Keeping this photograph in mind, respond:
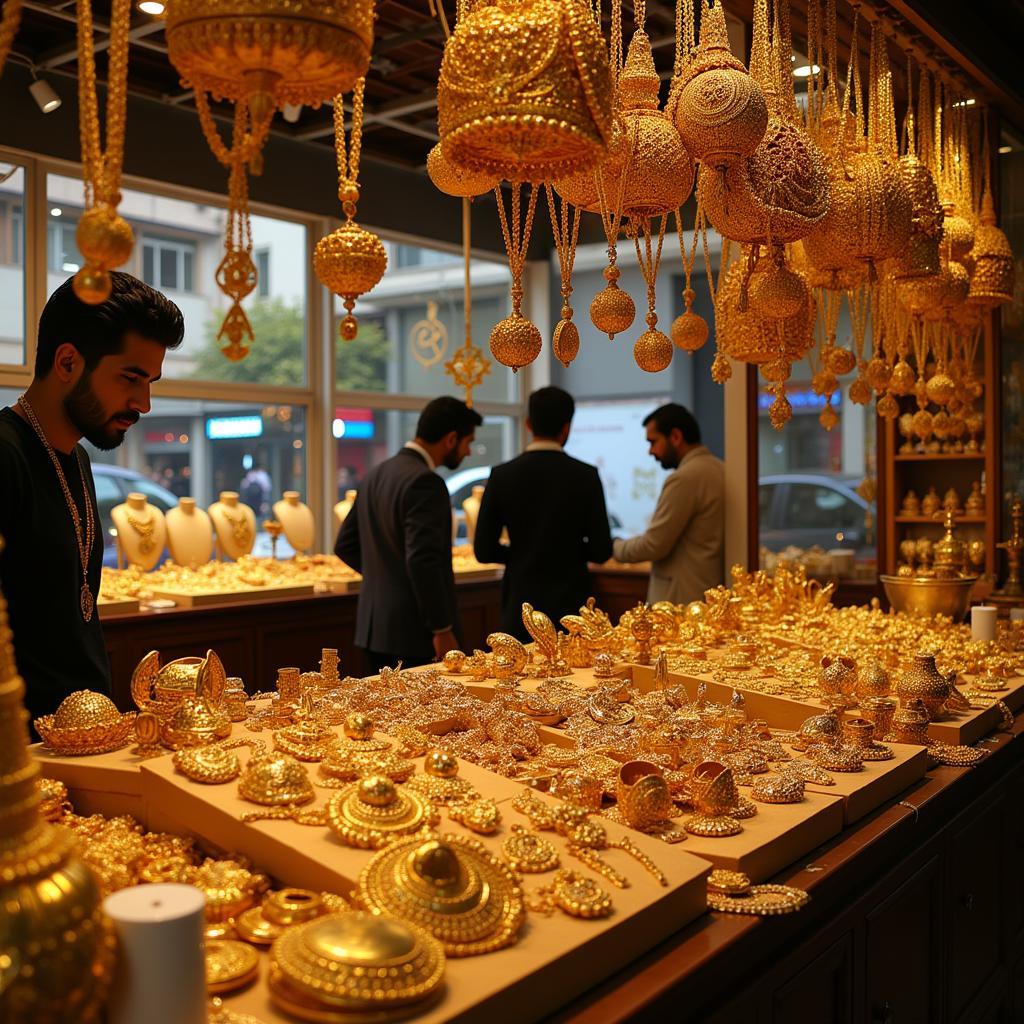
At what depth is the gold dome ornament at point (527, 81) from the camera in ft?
4.71

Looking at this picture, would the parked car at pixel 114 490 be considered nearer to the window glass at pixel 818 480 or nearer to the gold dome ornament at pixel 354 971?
the window glass at pixel 818 480

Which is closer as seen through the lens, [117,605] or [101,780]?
[101,780]

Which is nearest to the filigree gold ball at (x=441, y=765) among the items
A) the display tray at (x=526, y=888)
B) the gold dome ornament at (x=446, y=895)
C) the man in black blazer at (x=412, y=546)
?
the display tray at (x=526, y=888)

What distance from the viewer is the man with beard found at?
1949 mm

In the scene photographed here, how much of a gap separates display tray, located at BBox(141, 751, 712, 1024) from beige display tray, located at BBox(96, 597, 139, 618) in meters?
2.96

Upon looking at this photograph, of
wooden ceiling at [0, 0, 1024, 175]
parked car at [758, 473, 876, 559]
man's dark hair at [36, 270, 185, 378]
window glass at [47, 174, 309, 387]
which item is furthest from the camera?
parked car at [758, 473, 876, 559]

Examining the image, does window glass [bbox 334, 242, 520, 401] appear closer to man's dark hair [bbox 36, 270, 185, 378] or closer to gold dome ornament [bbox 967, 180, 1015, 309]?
gold dome ornament [bbox 967, 180, 1015, 309]

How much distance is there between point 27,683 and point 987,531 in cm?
427

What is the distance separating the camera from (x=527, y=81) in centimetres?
144

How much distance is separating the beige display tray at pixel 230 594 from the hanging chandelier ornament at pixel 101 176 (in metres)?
3.64

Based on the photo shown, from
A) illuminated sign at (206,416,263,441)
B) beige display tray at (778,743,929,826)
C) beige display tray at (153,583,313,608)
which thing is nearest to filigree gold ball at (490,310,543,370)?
beige display tray at (778,743,929,826)

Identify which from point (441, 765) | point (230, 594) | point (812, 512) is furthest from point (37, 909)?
point (812, 512)

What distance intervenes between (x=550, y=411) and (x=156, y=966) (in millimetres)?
3454

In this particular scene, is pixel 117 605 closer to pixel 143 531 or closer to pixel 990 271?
pixel 143 531
